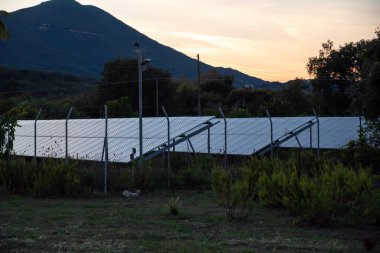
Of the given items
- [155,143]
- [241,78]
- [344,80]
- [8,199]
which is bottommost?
[8,199]

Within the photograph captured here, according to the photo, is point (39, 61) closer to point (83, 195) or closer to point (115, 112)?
point (115, 112)

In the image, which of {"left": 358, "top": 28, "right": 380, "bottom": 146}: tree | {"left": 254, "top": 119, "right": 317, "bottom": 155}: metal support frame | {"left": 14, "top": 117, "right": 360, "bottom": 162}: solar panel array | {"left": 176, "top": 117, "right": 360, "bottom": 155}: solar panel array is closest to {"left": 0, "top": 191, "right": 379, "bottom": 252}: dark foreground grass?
{"left": 358, "top": 28, "right": 380, "bottom": 146}: tree

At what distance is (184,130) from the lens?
19828mm

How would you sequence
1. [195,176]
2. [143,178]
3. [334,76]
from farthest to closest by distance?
[334,76], [195,176], [143,178]

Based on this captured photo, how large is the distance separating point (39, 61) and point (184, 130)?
8984 cm

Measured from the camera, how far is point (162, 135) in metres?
20.5

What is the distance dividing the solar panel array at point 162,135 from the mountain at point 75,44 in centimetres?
6874

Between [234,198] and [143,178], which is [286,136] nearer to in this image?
[143,178]

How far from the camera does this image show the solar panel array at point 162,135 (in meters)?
20.4

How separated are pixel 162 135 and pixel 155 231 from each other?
37.1 feet

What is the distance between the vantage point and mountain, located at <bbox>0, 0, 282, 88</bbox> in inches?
4188

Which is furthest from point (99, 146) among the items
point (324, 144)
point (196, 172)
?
point (324, 144)

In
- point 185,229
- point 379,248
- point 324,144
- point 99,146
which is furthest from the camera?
point 324,144

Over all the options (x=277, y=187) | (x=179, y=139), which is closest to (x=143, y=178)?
(x=179, y=139)
